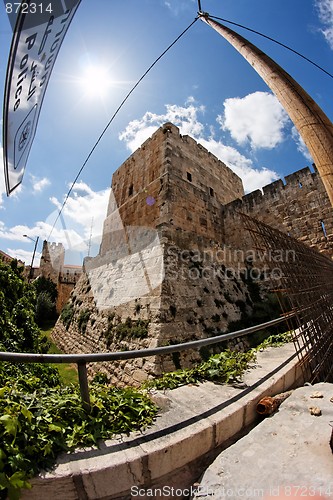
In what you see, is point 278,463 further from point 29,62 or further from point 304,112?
point 29,62

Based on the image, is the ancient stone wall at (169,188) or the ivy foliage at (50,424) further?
the ancient stone wall at (169,188)

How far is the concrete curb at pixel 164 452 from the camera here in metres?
1.18

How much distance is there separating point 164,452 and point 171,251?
6.40 metres

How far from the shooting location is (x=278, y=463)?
1.45 m

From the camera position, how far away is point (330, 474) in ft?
4.28

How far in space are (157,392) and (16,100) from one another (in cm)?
412

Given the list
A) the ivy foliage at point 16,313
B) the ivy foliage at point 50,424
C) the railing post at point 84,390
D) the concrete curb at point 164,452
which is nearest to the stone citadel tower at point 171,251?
the ivy foliage at point 16,313

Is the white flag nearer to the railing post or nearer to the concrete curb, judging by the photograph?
the railing post

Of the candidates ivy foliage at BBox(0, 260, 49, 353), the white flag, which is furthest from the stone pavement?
the white flag

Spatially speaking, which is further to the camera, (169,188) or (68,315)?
(68,315)

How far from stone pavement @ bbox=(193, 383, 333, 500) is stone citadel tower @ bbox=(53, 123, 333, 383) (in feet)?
11.8

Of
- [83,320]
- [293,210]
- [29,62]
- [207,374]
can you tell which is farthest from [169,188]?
[207,374]

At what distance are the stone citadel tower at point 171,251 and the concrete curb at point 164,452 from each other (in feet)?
10.8

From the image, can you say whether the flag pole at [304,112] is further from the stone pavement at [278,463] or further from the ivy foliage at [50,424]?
the ivy foliage at [50,424]
